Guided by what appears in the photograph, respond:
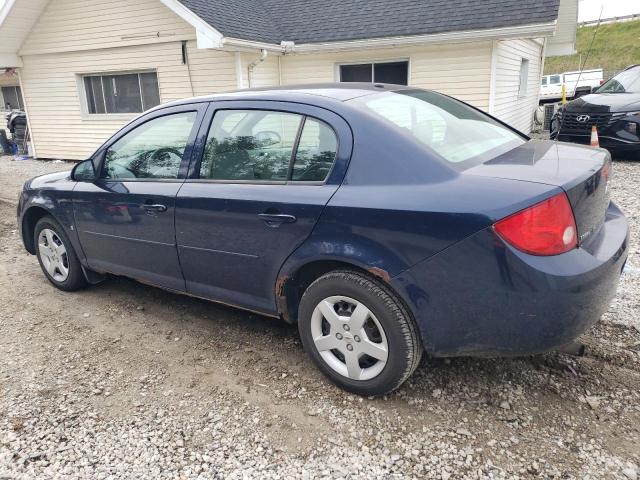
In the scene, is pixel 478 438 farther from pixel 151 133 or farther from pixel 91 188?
pixel 91 188

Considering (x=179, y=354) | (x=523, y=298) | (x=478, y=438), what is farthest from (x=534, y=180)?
(x=179, y=354)

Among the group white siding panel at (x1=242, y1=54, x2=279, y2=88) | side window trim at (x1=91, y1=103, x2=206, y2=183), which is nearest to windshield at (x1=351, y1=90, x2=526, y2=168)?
side window trim at (x1=91, y1=103, x2=206, y2=183)

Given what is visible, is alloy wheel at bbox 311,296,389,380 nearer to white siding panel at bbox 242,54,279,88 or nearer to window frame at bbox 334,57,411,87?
window frame at bbox 334,57,411,87

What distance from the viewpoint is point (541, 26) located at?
8.38 metres

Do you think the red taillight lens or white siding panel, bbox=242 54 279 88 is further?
white siding panel, bbox=242 54 279 88

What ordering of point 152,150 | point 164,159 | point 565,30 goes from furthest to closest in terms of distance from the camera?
1. point 565,30
2. point 152,150
3. point 164,159

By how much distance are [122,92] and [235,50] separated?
12.6 ft

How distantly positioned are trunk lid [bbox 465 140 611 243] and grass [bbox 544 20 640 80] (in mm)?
37899

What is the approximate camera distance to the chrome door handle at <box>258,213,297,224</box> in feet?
8.95

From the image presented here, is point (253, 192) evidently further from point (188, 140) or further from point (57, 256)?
point (57, 256)

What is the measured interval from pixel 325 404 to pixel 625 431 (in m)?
1.51

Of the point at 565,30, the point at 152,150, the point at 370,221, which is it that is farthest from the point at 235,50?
the point at 565,30

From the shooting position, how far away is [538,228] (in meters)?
2.17

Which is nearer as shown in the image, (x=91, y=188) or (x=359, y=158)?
(x=359, y=158)
